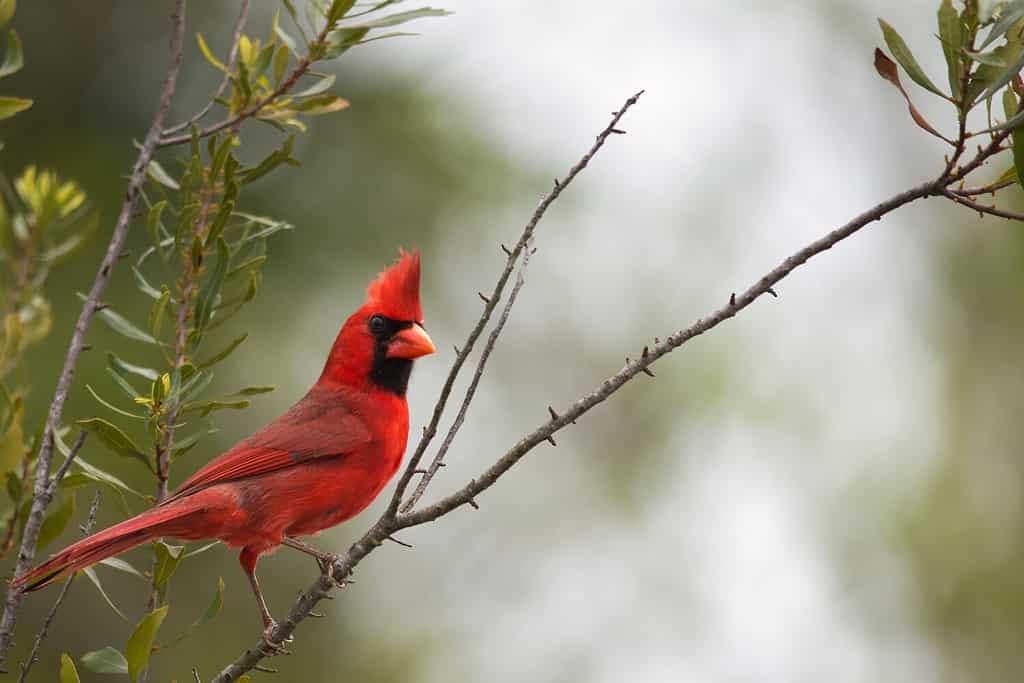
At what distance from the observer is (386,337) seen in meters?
3.51

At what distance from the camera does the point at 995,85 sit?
151cm

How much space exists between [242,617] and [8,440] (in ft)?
12.1

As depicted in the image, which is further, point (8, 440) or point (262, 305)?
point (262, 305)

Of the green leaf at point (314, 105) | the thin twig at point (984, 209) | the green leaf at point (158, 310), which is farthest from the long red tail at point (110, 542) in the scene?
the thin twig at point (984, 209)

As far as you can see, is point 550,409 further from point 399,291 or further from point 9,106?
point 399,291

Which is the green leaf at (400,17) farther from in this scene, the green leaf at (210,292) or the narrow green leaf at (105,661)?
the narrow green leaf at (105,661)

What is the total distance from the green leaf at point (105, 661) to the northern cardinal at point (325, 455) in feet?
2.33

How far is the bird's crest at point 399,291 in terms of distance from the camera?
336cm

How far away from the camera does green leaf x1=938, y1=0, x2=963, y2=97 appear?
4.94 feet

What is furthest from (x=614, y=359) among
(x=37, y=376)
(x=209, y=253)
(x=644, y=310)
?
(x=209, y=253)

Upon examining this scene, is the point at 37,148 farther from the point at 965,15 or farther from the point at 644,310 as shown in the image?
the point at 965,15

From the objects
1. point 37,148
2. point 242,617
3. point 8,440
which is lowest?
point 8,440

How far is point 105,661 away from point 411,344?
1852mm

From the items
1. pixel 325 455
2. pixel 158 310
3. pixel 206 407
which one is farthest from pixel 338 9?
pixel 325 455
